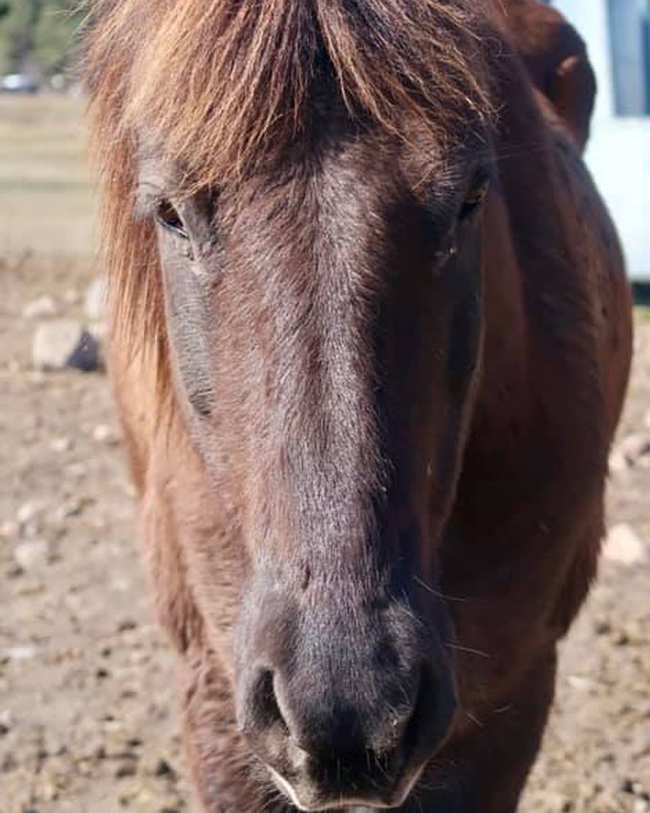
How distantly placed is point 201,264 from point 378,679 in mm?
759

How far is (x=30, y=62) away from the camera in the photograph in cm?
4812

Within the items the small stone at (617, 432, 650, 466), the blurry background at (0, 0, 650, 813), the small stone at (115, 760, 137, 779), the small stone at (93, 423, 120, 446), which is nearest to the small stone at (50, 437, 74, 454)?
the blurry background at (0, 0, 650, 813)

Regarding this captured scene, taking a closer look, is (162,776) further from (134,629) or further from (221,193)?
(221,193)

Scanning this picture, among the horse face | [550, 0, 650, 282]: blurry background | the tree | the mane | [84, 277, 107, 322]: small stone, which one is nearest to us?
the horse face

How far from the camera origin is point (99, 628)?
17.5ft

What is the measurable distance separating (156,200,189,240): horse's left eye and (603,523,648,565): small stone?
3.71m

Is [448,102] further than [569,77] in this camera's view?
No

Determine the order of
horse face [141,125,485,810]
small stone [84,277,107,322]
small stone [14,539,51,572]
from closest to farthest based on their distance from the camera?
horse face [141,125,485,810] → small stone [14,539,51,572] → small stone [84,277,107,322]

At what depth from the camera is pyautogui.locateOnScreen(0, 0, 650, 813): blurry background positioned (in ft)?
14.1

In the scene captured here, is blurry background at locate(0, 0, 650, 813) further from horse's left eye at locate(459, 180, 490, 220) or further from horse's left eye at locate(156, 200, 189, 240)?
horse's left eye at locate(459, 180, 490, 220)

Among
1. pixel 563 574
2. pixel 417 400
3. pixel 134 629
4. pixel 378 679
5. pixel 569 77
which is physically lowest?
pixel 134 629

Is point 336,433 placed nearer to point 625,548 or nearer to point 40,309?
point 625,548

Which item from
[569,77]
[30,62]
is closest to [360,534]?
[569,77]

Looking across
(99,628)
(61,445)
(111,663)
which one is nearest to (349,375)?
(111,663)
